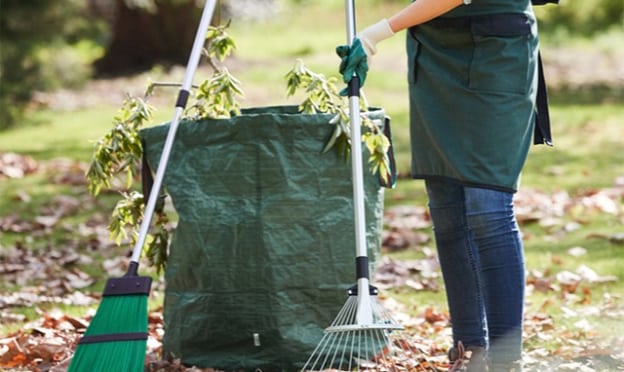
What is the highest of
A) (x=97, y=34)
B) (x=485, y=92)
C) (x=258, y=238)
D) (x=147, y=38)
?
(x=147, y=38)

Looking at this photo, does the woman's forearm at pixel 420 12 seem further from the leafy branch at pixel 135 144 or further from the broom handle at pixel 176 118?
the leafy branch at pixel 135 144

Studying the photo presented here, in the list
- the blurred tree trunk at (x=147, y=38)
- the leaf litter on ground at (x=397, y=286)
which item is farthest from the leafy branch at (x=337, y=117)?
the blurred tree trunk at (x=147, y=38)

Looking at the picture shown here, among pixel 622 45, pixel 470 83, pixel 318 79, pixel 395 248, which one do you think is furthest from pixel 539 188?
pixel 622 45

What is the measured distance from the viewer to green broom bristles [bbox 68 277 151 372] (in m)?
2.90

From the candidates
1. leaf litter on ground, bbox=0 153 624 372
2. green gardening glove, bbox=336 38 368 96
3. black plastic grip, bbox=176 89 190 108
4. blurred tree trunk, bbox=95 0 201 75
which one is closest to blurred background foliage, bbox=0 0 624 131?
blurred tree trunk, bbox=95 0 201 75

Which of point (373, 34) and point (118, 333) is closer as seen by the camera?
point (118, 333)

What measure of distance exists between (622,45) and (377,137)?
15.1m

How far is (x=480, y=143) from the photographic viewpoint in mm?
3010

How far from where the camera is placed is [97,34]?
1322 centimetres

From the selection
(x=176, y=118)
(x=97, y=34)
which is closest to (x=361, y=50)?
(x=176, y=118)

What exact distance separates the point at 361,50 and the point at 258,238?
68 centimetres

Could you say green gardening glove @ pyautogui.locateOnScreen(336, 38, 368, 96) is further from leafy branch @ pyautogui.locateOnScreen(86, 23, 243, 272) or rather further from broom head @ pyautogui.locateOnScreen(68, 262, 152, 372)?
broom head @ pyautogui.locateOnScreen(68, 262, 152, 372)

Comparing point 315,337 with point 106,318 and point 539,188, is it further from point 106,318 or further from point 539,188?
point 539,188

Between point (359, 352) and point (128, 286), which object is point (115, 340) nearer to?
point (128, 286)
